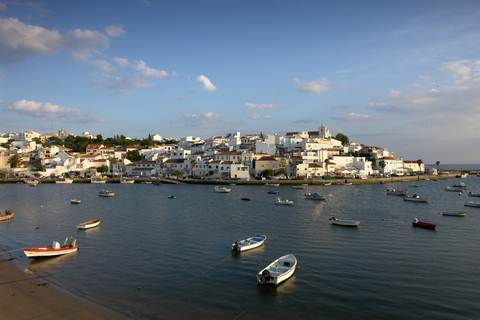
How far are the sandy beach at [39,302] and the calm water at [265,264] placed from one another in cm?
58

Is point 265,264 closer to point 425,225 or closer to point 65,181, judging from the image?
point 425,225

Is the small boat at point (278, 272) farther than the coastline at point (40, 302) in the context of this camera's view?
Yes

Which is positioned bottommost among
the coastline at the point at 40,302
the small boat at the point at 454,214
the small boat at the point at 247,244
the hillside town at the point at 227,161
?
the coastline at the point at 40,302

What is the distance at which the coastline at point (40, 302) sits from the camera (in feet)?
40.1

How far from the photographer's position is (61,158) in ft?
305

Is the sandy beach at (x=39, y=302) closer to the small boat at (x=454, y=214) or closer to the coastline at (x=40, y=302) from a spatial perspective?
the coastline at (x=40, y=302)

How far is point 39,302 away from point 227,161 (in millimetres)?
65136

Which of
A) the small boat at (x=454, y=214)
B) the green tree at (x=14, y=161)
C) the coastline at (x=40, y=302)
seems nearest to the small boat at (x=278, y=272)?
the coastline at (x=40, y=302)

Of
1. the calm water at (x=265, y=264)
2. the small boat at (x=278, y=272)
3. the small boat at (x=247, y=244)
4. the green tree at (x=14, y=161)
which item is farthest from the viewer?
the green tree at (x=14, y=161)

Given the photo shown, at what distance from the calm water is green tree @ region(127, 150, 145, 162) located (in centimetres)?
6413

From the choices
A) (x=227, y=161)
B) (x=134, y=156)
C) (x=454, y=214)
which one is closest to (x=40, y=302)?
(x=454, y=214)

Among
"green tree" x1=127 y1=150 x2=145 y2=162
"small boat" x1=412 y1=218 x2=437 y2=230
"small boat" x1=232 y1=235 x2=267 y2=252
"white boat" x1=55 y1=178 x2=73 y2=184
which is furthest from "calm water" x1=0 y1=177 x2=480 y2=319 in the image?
"green tree" x1=127 y1=150 x2=145 y2=162

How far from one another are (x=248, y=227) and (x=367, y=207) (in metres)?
15.6

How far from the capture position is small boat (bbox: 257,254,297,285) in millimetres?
14750
